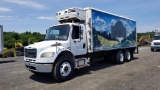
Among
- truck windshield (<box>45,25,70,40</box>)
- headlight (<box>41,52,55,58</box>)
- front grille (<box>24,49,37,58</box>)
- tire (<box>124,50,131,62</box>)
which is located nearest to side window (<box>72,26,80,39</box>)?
truck windshield (<box>45,25,70,40</box>)

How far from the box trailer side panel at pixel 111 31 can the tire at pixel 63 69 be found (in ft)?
7.89

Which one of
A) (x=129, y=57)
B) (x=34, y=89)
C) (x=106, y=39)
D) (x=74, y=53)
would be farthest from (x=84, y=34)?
(x=129, y=57)

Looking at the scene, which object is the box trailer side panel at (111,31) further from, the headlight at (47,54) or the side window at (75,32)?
the headlight at (47,54)

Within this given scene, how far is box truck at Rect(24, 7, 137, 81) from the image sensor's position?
29.3ft

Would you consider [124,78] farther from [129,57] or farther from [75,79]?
[129,57]

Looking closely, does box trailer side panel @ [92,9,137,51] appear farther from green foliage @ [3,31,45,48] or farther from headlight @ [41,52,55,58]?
green foliage @ [3,31,45,48]

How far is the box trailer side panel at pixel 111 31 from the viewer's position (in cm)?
1168

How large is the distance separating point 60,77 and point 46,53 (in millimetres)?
1258

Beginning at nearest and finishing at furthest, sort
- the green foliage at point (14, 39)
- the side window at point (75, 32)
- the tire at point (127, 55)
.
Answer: the side window at point (75, 32) < the tire at point (127, 55) < the green foliage at point (14, 39)

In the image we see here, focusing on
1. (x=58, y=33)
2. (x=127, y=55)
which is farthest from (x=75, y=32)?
(x=127, y=55)

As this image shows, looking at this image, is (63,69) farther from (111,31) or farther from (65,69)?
(111,31)

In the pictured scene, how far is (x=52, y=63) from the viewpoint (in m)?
8.80

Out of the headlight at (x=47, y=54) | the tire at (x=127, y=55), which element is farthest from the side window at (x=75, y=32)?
the tire at (x=127, y=55)

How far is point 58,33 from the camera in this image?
10.1 meters
